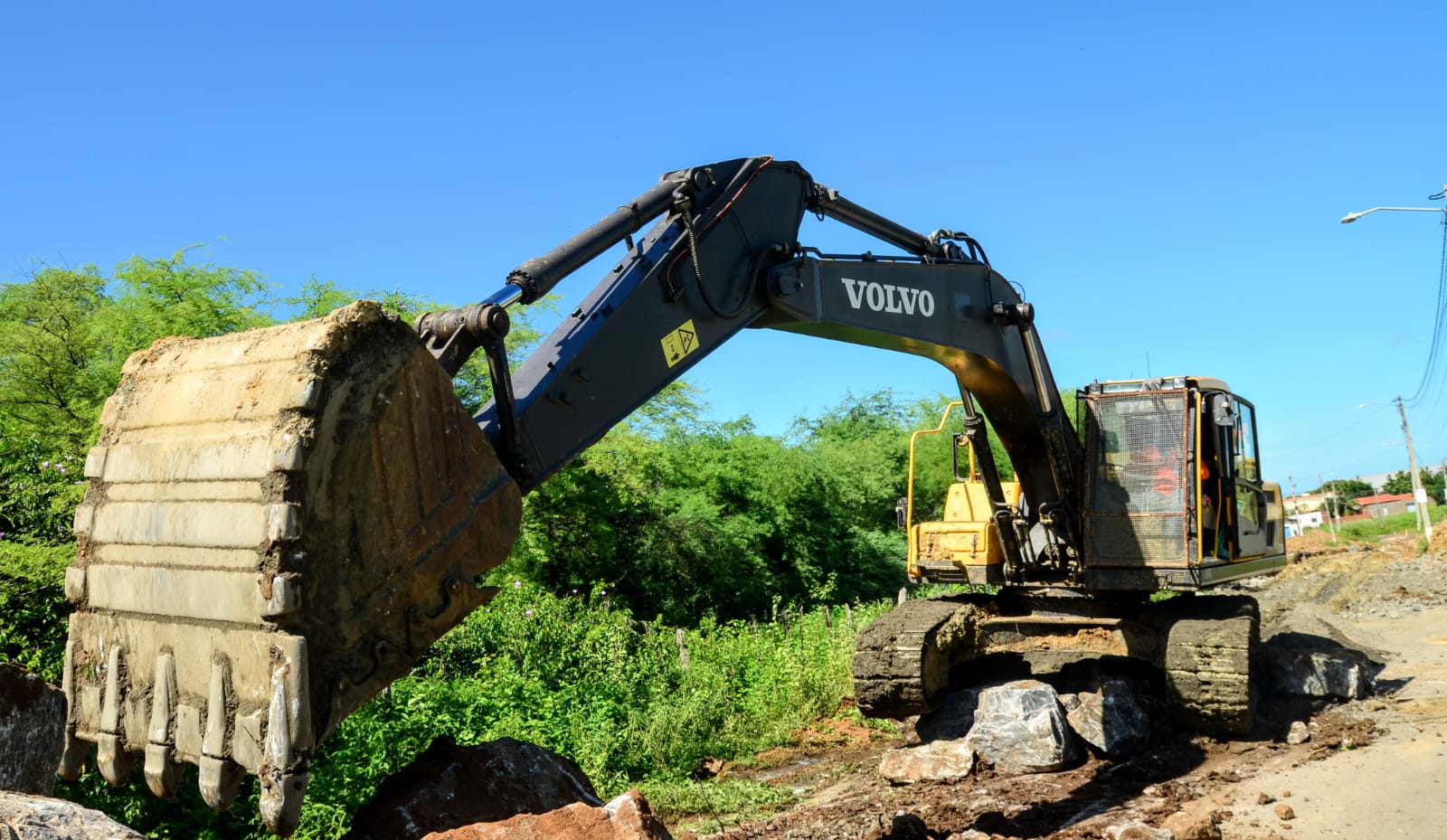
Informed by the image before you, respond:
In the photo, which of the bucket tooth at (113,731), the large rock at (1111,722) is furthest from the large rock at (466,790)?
the large rock at (1111,722)

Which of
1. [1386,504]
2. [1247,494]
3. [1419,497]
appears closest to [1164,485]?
[1247,494]

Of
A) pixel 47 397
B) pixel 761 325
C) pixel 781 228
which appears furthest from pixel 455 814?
pixel 47 397

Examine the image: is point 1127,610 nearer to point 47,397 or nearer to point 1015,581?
point 1015,581

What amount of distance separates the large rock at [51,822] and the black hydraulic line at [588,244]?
2437 mm

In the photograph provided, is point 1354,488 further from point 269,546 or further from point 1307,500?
point 269,546

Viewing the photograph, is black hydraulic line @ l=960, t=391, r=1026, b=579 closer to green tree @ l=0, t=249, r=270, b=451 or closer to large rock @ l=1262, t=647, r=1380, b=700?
large rock @ l=1262, t=647, r=1380, b=700

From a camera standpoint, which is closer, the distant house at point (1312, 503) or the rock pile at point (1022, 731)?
the rock pile at point (1022, 731)

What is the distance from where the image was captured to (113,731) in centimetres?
412

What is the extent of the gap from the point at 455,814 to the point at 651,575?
14727 mm

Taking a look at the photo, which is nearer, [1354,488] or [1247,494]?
[1247,494]

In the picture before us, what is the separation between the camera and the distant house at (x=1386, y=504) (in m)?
82.2

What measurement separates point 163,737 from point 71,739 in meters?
0.65

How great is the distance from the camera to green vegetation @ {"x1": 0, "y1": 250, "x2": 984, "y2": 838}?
7.83m

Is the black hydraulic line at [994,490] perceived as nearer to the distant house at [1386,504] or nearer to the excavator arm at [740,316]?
the excavator arm at [740,316]
